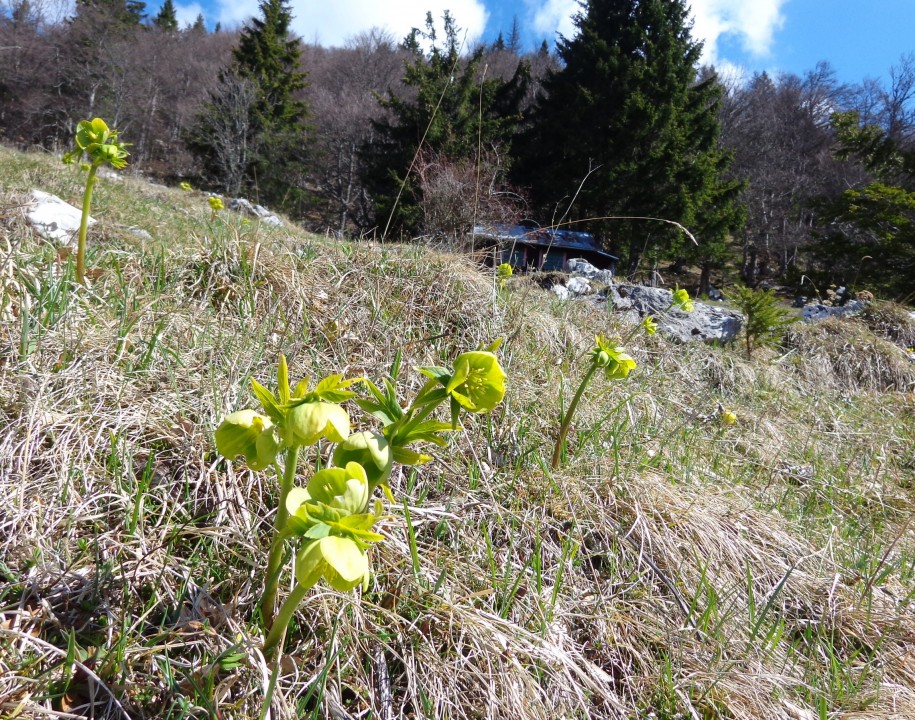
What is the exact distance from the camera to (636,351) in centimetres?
350

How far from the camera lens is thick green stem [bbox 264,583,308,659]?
820 mm

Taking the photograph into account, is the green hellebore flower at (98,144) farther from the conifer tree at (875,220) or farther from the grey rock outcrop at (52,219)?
the conifer tree at (875,220)

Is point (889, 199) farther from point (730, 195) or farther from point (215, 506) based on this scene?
point (215, 506)

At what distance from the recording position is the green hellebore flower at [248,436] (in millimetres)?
784

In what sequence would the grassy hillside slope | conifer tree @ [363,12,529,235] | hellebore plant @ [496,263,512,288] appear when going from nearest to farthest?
the grassy hillside slope
hellebore plant @ [496,263,512,288]
conifer tree @ [363,12,529,235]

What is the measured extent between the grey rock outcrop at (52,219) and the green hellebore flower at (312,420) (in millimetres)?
2098

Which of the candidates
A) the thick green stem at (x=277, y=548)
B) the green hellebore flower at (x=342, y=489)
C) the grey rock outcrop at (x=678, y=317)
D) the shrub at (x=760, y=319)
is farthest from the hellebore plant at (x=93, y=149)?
the shrub at (x=760, y=319)

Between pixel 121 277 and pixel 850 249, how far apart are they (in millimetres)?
17095

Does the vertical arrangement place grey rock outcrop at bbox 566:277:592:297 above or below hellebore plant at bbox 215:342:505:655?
above

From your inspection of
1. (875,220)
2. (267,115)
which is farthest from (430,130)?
(875,220)

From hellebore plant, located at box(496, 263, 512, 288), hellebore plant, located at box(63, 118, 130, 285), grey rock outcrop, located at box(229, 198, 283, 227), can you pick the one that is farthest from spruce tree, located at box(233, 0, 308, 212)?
hellebore plant, located at box(63, 118, 130, 285)

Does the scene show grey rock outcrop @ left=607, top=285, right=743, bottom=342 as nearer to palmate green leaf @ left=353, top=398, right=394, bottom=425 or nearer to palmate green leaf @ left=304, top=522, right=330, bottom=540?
palmate green leaf @ left=353, top=398, right=394, bottom=425

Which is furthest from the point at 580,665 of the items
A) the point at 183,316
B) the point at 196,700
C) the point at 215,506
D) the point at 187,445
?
the point at 183,316

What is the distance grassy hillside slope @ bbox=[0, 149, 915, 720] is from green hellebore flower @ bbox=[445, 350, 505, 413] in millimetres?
476
